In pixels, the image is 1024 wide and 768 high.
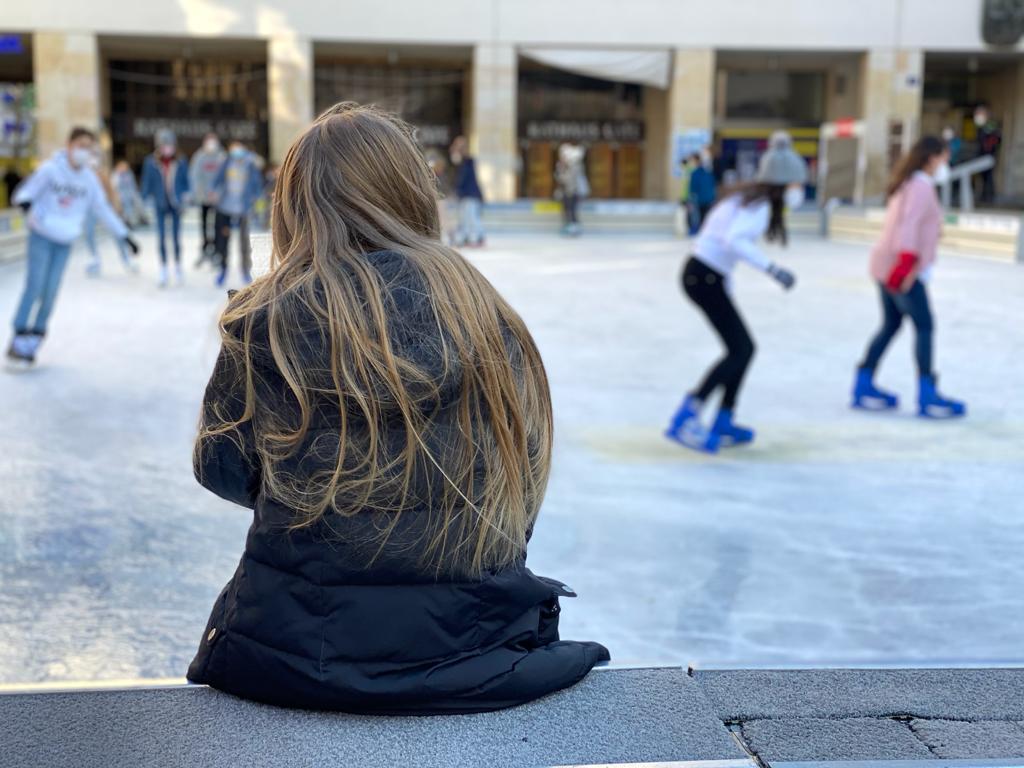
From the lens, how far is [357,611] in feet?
5.83

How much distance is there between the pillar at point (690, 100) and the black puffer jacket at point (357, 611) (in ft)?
89.1

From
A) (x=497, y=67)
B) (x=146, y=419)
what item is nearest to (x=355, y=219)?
(x=146, y=419)

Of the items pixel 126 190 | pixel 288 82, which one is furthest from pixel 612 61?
pixel 126 190

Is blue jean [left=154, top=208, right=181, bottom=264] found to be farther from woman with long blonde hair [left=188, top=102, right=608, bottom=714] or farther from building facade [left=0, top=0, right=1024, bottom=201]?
building facade [left=0, top=0, right=1024, bottom=201]

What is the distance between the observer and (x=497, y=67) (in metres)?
27.7

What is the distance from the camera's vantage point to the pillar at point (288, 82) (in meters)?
27.4

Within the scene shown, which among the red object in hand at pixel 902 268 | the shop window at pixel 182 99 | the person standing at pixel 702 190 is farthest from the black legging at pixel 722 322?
the shop window at pixel 182 99

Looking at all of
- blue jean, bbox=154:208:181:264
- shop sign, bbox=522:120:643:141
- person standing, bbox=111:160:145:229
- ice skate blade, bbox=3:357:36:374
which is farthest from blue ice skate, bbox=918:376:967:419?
shop sign, bbox=522:120:643:141

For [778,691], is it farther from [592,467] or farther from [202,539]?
[592,467]

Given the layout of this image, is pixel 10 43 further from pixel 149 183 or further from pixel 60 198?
pixel 60 198

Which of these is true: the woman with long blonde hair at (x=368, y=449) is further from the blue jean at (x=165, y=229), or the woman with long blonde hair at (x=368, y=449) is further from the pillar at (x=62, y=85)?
the pillar at (x=62, y=85)

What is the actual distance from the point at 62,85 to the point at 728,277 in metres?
24.4

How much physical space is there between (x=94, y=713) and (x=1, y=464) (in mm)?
4002

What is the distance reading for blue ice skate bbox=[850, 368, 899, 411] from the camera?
7.02m
